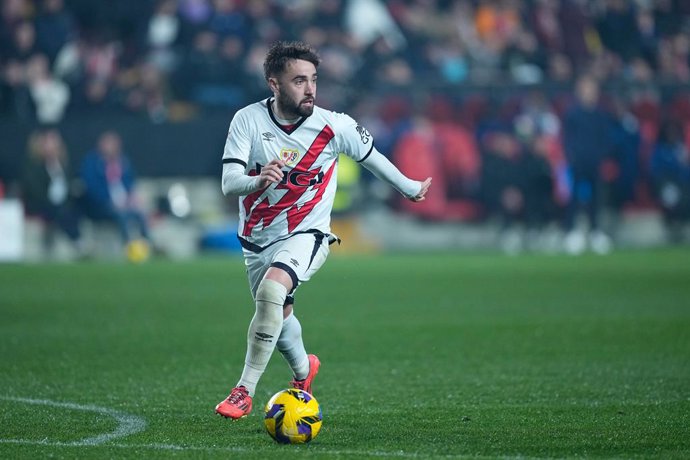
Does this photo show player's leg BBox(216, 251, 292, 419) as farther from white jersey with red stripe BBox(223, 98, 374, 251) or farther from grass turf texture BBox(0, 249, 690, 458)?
white jersey with red stripe BBox(223, 98, 374, 251)

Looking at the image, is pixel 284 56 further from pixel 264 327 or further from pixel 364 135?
pixel 264 327

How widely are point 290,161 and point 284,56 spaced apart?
634 mm

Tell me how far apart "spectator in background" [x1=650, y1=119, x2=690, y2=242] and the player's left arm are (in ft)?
62.2

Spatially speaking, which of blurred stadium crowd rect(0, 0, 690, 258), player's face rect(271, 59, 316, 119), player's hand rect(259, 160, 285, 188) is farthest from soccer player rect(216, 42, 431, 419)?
blurred stadium crowd rect(0, 0, 690, 258)

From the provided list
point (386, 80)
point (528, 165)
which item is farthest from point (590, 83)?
point (386, 80)

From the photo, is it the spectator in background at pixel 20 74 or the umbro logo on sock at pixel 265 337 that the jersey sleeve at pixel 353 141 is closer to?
the umbro logo on sock at pixel 265 337

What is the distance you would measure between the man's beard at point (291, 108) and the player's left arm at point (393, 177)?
19.3 inches

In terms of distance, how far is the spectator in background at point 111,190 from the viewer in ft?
76.3

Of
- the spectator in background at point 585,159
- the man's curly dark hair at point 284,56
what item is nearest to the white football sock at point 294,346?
the man's curly dark hair at point 284,56

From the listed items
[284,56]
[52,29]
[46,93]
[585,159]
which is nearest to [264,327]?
[284,56]

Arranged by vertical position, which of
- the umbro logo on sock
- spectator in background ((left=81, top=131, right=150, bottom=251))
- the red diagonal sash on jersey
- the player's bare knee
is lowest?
spectator in background ((left=81, top=131, right=150, bottom=251))

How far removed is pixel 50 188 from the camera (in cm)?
2344

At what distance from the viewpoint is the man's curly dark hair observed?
7.87 meters

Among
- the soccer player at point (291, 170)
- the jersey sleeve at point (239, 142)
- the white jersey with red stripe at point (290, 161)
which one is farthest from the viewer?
the white jersey with red stripe at point (290, 161)
